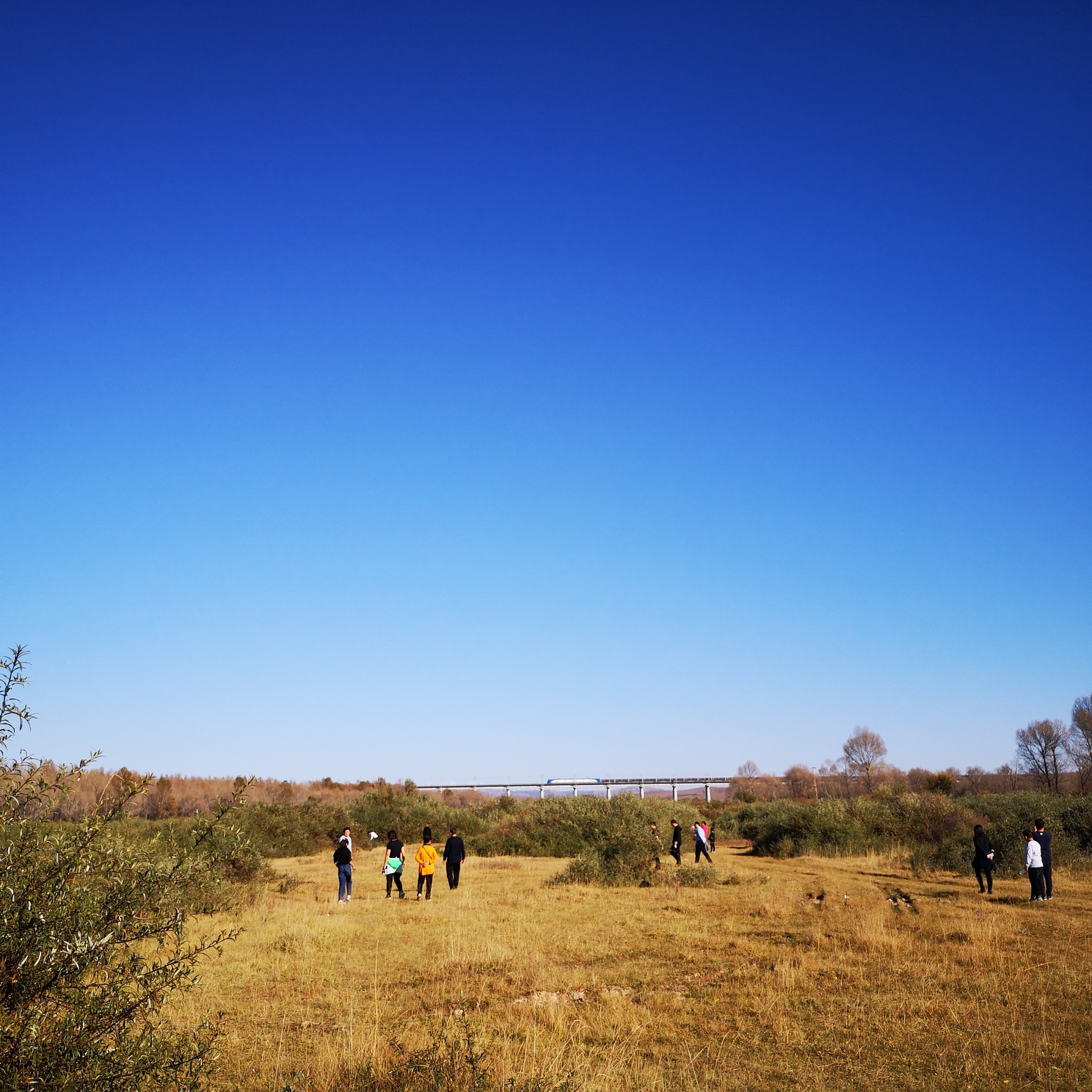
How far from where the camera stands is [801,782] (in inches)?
4008

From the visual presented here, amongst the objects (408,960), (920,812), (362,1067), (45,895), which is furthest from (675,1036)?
(920,812)

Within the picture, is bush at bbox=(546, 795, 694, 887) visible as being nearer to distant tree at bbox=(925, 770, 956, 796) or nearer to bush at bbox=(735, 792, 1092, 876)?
bush at bbox=(735, 792, 1092, 876)

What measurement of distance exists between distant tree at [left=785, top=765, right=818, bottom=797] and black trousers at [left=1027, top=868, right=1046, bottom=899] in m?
66.1

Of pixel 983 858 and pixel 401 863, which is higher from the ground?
pixel 983 858

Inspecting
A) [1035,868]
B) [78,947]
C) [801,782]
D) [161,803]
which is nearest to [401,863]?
[1035,868]

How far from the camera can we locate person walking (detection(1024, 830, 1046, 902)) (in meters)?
18.5

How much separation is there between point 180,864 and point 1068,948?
14.1 meters

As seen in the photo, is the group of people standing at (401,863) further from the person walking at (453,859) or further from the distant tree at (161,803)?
the distant tree at (161,803)

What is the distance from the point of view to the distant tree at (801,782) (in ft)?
299

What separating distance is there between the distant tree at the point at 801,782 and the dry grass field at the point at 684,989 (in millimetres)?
70842

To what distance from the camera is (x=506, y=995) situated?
10.9 metres

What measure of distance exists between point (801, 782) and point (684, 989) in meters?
97.8

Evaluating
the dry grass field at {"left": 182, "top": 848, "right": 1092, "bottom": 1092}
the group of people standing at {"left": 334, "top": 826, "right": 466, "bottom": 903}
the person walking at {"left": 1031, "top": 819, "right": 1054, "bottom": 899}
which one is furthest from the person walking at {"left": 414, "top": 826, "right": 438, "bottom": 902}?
the person walking at {"left": 1031, "top": 819, "right": 1054, "bottom": 899}

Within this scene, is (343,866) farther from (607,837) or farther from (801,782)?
(801,782)
